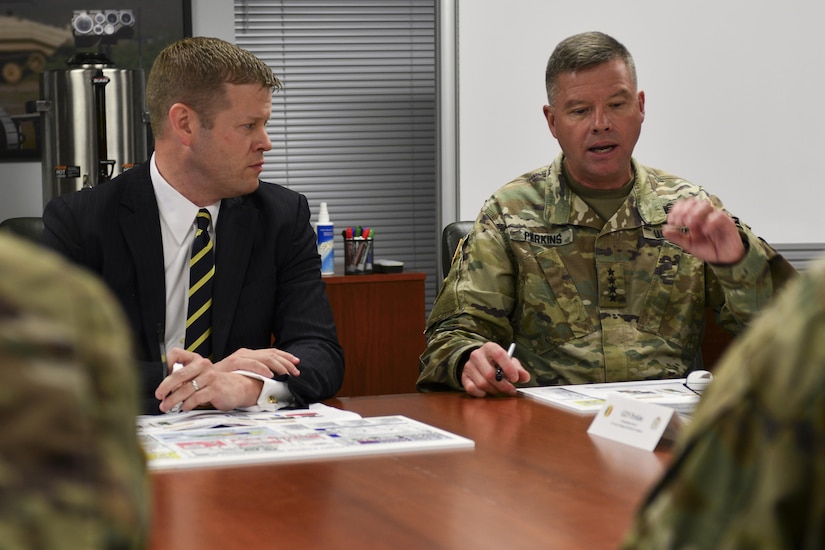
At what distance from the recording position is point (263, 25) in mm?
4805

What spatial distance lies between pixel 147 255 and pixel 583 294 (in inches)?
37.6

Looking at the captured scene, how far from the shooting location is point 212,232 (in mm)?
2322

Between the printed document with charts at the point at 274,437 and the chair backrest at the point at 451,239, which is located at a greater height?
the chair backrest at the point at 451,239

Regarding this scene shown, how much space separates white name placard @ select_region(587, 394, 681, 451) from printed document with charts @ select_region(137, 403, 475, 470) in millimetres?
224

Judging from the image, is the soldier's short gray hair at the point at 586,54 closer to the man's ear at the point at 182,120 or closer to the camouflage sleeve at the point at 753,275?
the camouflage sleeve at the point at 753,275

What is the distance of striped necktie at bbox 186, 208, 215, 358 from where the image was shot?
7.30 ft

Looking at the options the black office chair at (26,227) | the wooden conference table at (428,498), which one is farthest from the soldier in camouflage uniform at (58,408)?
the black office chair at (26,227)

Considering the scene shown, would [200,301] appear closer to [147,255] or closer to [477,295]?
[147,255]

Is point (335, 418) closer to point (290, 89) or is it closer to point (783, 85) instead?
point (783, 85)

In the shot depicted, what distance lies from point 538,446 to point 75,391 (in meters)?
1.23

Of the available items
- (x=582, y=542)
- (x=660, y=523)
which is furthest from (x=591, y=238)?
(x=660, y=523)

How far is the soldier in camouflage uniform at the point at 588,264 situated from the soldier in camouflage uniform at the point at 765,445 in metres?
1.77

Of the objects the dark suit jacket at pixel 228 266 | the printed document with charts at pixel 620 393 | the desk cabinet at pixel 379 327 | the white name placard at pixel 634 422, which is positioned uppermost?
Result: the dark suit jacket at pixel 228 266

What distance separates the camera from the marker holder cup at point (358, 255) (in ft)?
12.7
